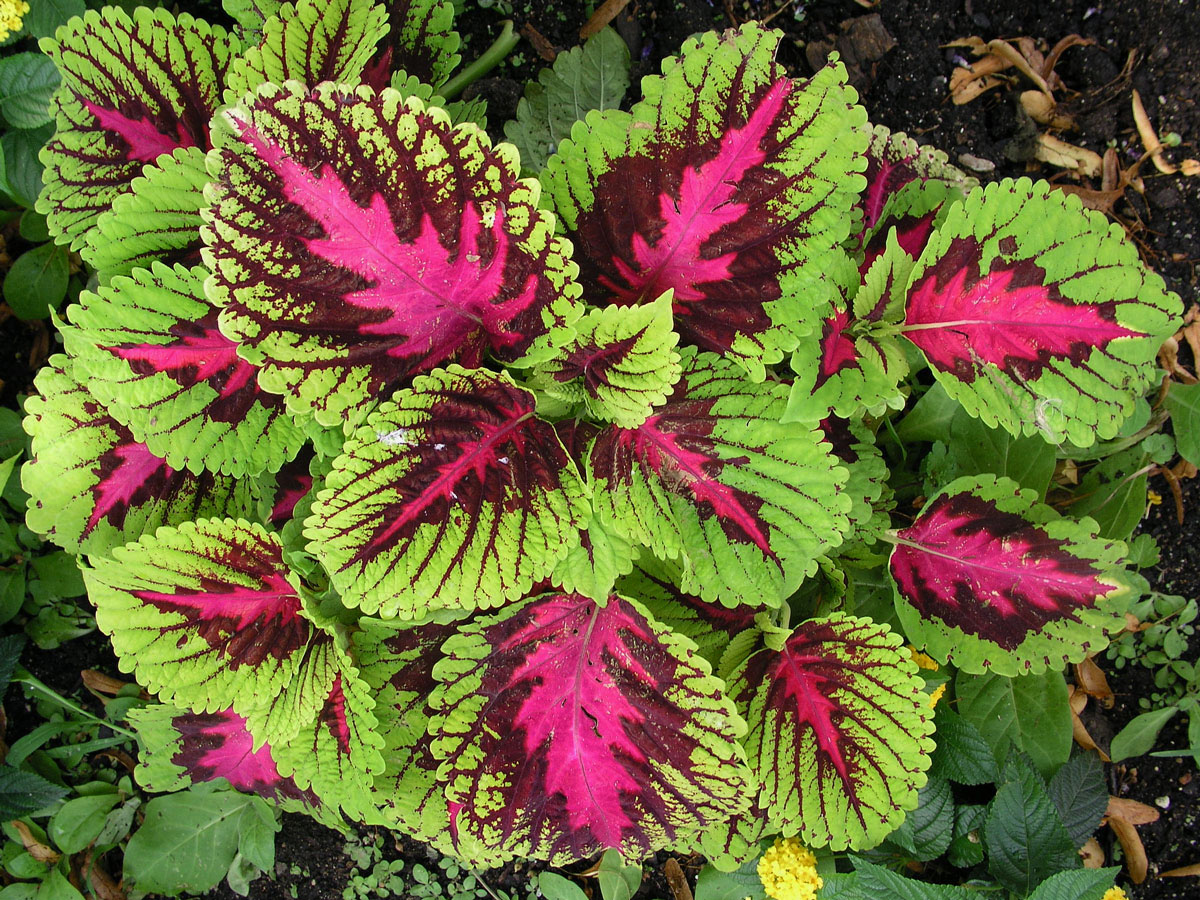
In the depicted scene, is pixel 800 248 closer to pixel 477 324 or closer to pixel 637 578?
pixel 477 324

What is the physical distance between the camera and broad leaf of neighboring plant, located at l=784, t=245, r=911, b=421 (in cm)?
123

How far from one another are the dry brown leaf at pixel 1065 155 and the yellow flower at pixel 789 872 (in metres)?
1.59

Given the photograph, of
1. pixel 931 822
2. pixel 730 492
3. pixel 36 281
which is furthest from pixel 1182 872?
pixel 36 281

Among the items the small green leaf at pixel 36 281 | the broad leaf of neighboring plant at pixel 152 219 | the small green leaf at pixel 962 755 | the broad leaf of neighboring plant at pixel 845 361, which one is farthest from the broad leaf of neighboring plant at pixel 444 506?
the small green leaf at pixel 36 281

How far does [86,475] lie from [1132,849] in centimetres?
220

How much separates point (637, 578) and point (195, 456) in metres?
0.71

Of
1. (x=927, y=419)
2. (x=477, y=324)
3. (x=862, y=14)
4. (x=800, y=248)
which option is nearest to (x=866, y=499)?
(x=927, y=419)

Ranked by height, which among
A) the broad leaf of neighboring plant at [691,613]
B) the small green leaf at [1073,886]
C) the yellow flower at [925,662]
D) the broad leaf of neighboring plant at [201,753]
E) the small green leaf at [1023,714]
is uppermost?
the broad leaf of neighboring plant at [691,613]

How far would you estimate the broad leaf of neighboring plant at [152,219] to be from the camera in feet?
4.14

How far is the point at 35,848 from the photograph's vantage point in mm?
2031

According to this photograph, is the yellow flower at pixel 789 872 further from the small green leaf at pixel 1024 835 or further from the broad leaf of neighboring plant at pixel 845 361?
the broad leaf of neighboring plant at pixel 845 361

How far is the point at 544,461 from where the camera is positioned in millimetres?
1253

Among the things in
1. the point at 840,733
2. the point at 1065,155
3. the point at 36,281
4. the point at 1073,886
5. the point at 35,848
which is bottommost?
the point at 35,848

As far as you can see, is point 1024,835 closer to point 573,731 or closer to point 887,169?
point 573,731
